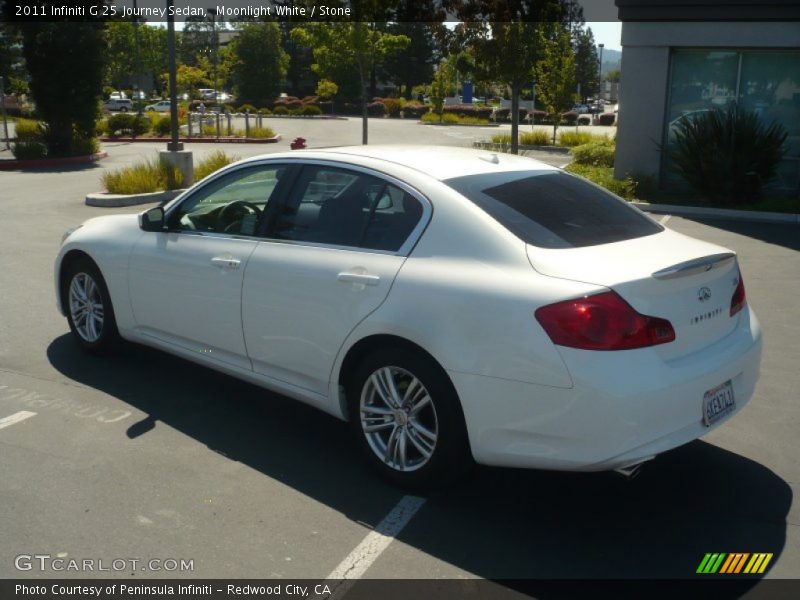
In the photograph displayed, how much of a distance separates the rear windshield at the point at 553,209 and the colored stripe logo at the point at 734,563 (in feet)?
5.13

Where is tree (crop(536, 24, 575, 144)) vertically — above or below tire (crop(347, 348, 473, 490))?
above

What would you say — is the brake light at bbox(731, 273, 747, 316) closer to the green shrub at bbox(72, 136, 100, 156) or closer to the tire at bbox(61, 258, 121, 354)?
the tire at bbox(61, 258, 121, 354)

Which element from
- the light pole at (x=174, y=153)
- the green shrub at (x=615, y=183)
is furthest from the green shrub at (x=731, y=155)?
the light pole at (x=174, y=153)

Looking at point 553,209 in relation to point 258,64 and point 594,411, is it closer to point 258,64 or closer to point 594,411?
point 594,411

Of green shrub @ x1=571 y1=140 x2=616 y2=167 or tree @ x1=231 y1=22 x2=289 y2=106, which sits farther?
tree @ x1=231 y1=22 x2=289 y2=106

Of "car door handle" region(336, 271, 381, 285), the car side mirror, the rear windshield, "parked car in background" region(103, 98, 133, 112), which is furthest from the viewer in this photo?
"parked car in background" region(103, 98, 133, 112)

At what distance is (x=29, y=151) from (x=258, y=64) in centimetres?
4746

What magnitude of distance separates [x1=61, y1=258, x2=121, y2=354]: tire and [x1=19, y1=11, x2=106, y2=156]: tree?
20374 millimetres

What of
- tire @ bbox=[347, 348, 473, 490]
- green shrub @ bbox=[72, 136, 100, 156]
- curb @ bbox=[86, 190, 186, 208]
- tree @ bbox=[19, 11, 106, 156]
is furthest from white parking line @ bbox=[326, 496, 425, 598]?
green shrub @ bbox=[72, 136, 100, 156]

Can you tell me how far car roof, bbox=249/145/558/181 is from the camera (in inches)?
191

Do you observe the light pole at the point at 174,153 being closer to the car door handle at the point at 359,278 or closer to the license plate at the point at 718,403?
the car door handle at the point at 359,278

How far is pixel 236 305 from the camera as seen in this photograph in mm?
5250

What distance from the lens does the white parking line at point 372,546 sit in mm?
3738

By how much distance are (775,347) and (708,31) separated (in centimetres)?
1131
